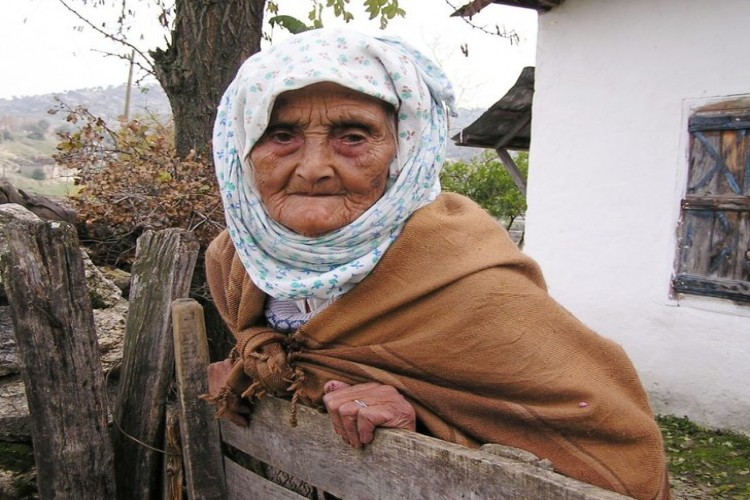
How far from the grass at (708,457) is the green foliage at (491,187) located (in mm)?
6470

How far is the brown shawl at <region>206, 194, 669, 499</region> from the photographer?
155 centimetres

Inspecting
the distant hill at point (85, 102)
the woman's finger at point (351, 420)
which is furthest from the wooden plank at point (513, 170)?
the distant hill at point (85, 102)

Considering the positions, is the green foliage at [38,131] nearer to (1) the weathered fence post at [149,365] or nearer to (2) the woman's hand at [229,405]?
(1) the weathered fence post at [149,365]

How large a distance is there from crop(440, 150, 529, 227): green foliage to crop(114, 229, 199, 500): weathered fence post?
31.9 ft

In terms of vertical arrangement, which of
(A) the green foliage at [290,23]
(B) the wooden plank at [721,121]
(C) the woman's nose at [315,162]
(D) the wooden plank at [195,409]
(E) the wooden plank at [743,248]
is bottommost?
(D) the wooden plank at [195,409]

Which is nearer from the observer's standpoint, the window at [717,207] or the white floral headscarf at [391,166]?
the white floral headscarf at [391,166]

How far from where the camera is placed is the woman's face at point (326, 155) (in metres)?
1.59

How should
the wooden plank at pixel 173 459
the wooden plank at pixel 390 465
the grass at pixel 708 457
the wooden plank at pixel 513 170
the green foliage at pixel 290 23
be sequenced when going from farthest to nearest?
1. the wooden plank at pixel 513 170
2. the green foliage at pixel 290 23
3. the grass at pixel 708 457
4. the wooden plank at pixel 173 459
5. the wooden plank at pixel 390 465

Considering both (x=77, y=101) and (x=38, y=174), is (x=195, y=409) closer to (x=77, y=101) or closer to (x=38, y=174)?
(x=38, y=174)

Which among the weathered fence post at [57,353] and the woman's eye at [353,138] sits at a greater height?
the woman's eye at [353,138]

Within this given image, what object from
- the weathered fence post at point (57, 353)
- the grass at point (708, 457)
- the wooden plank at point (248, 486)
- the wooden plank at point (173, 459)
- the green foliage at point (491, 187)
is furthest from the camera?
the green foliage at point (491, 187)

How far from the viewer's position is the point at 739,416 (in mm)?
5344

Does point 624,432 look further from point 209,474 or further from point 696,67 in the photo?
point 696,67

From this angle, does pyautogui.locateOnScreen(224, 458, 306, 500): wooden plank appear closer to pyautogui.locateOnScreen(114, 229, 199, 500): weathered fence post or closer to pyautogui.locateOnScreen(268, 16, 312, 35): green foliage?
pyautogui.locateOnScreen(114, 229, 199, 500): weathered fence post
